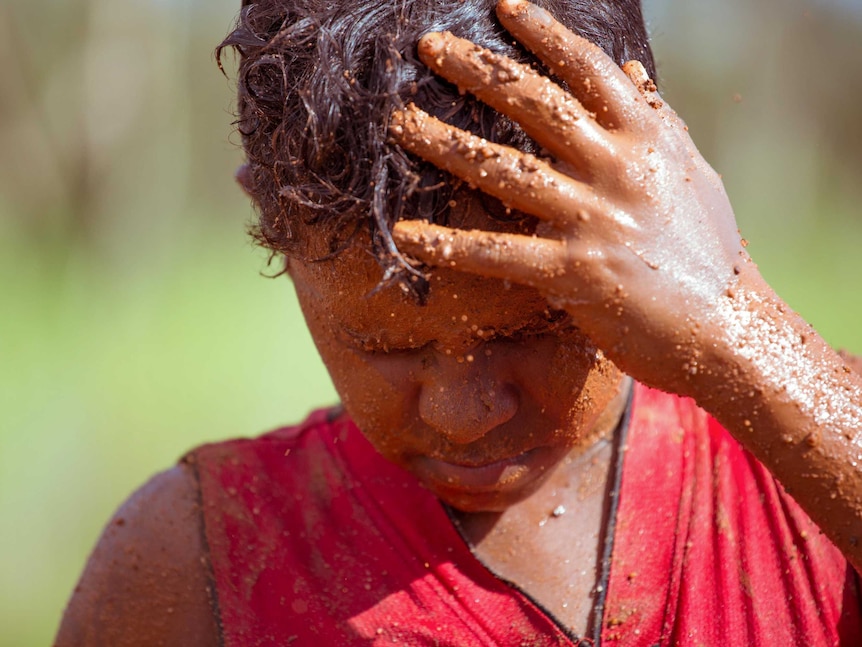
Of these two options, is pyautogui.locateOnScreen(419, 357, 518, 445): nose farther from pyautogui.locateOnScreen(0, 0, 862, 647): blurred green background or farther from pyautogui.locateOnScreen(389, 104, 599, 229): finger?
pyautogui.locateOnScreen(0, 0, 862, 647): blurred green background

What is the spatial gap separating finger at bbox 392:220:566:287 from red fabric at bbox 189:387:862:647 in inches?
26.1

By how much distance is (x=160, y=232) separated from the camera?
705cm

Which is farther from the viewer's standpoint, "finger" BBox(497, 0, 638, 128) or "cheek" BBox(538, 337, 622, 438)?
"cheek" BBox(538, 337, 622, 438)

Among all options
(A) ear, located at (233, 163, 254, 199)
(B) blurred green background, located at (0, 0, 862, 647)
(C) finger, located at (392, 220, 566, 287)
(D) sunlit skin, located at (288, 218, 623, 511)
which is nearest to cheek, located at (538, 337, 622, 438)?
(D) sunlit skin, located at (288, 218, 623, 511)

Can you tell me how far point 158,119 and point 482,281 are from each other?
6.81 m

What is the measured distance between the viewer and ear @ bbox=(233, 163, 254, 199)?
1.47 m

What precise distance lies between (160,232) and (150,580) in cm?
569

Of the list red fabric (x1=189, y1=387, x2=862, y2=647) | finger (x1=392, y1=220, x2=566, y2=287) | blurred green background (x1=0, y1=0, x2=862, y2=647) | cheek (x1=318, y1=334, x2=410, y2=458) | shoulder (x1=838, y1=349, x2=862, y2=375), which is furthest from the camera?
blurred green background (x1=0, y1=0, x2=862, y2=647)

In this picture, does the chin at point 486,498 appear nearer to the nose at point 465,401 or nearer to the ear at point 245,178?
the nose at point 465,401

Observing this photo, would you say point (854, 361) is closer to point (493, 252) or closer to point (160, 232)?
point (493, 252)

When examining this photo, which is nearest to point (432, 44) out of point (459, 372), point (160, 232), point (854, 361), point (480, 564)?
point (459, 372)

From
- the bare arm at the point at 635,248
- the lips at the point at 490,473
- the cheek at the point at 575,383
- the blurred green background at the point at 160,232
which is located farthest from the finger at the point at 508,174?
the blurred green background at the point at 160,232

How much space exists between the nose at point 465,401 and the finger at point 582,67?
378 mm

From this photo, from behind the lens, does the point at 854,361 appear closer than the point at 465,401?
No
